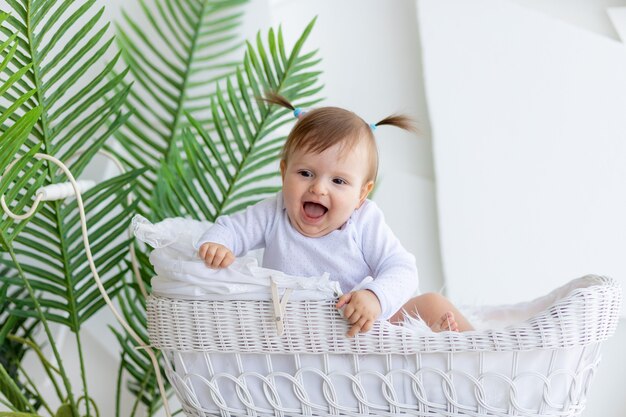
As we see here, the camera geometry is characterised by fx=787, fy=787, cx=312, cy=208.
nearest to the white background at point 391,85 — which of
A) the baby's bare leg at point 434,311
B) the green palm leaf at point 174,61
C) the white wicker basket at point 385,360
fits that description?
the green palm leaf at point 174,61

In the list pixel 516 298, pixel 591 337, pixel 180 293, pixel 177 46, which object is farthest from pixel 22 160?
pixel 516 298

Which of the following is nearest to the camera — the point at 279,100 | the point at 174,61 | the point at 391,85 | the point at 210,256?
the point at 210,256

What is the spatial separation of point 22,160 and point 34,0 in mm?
390

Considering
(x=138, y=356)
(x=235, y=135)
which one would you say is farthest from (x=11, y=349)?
(x=235, y=135)

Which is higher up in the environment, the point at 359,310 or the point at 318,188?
the point at 318,188

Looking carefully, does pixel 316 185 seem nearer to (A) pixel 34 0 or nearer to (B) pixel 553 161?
(A) pixel 34 0

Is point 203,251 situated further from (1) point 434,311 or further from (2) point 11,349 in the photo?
(2) point 11,349

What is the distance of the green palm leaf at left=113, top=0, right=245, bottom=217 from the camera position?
202 cm

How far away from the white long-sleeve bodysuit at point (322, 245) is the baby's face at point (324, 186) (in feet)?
0.09

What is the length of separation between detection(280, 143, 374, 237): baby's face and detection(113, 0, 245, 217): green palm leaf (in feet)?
2.33

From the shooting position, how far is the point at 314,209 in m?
1.33

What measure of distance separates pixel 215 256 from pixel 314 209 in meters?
0.20

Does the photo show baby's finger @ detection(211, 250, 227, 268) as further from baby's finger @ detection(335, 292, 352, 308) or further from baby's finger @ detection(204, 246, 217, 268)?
baby's finger @ detection(335, 292, 352, 308)

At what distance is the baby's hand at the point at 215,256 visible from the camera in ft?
3.96
